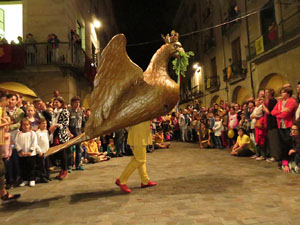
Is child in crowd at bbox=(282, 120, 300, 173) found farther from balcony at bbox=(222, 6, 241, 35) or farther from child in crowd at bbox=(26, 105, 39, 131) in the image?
balcony at bbox=(222, 6, 241, 35)

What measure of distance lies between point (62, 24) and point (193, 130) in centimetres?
869

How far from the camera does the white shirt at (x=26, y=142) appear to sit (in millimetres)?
4590

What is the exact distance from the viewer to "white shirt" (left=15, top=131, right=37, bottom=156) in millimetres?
4590

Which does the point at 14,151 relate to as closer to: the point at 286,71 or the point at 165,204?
the point at 165,204

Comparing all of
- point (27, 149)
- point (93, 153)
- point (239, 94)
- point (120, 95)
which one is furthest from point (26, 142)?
point (239, 94)

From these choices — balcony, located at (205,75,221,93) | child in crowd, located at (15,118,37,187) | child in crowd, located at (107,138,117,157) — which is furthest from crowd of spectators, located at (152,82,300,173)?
balcony, located at (205,75,221,93)

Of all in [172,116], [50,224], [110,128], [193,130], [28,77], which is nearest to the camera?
[50,224]

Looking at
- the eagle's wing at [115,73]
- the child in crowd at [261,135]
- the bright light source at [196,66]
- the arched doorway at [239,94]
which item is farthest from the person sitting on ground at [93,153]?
the bright light source at [196,66]

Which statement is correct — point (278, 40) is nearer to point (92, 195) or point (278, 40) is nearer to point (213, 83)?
point (213, 83)

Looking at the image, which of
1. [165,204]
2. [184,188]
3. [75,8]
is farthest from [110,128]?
[75,8]

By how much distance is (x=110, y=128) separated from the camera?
349 cm

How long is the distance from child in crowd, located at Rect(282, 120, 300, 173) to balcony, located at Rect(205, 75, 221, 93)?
50.0 feet

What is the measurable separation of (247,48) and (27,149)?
1469cm

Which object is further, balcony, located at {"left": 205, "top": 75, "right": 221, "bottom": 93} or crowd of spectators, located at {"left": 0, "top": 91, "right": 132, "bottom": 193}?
balcony, located at {"left": 205, "top": 75, "right": 221, "bottom": 93}
